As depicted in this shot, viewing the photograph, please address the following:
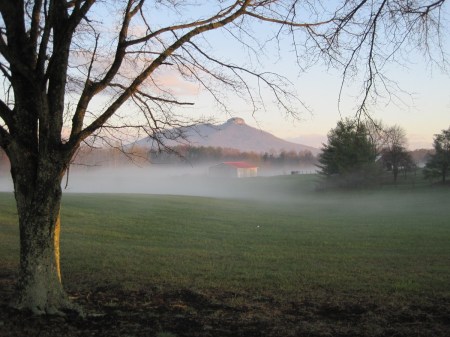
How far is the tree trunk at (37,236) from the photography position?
5.75 metres

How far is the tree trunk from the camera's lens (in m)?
5.75

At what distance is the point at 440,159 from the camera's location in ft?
182

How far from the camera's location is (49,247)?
5.88 metres

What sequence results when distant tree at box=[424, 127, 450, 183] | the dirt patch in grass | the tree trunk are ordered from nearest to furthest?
1. the dirt patch in grass
2. the tree trunk
3. distant tree at box=[424, 127, 450, 183]

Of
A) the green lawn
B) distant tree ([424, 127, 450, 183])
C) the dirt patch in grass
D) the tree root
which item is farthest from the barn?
the tree root

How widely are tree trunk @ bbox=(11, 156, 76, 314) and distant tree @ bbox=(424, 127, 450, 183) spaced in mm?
56699

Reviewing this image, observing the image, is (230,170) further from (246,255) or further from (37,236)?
(37,236)

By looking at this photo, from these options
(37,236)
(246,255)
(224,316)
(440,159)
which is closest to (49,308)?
(37,236)

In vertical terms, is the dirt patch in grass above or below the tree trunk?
below

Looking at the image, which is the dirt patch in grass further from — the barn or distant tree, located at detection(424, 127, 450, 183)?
the barn

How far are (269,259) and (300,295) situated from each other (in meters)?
4.54

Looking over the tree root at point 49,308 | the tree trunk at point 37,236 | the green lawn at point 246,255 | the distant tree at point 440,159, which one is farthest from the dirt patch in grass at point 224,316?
the distant tree at point 440,159

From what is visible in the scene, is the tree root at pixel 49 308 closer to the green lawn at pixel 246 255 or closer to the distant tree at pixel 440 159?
the green lawn at pixel 246 255

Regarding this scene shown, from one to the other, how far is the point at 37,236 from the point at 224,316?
2.62m
